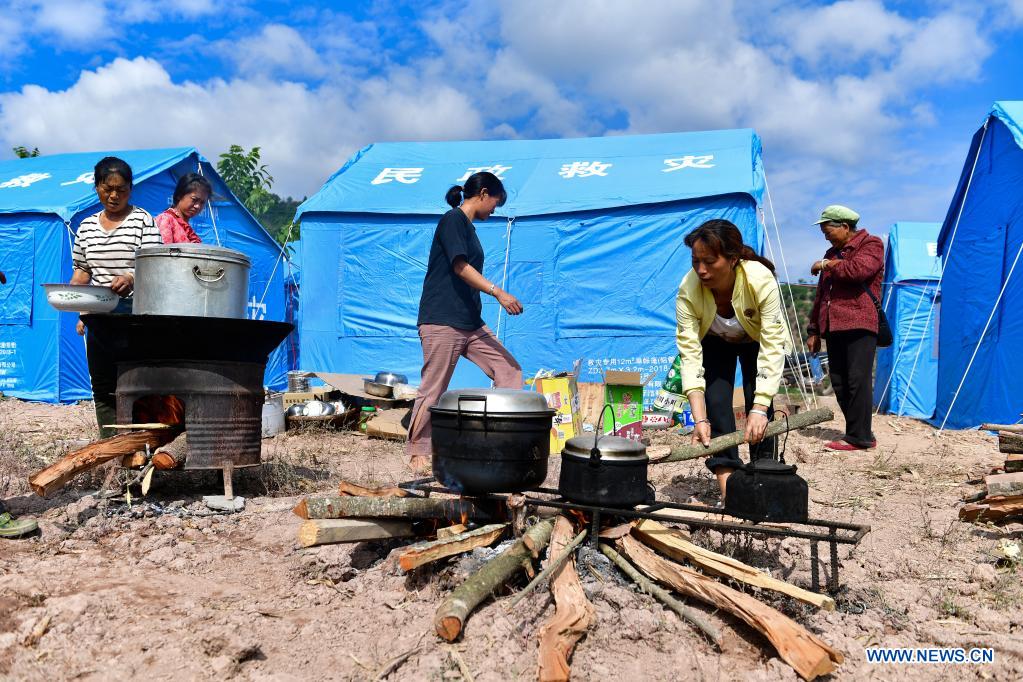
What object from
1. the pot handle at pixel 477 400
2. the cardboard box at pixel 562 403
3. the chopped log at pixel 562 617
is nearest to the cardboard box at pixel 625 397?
the cardboard box at pixel 562 403

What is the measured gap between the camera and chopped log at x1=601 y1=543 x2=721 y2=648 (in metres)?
2.26

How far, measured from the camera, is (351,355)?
9.67 metres

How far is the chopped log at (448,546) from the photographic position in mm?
2572

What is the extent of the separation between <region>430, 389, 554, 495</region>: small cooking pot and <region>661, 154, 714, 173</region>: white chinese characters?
690 centimetres

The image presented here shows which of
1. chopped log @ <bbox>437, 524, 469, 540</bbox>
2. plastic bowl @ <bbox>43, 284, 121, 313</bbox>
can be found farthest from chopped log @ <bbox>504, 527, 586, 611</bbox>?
plastic bowl @ <bbox>43, 284, 121, 313</bbox>

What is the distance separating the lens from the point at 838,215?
631 centimetres

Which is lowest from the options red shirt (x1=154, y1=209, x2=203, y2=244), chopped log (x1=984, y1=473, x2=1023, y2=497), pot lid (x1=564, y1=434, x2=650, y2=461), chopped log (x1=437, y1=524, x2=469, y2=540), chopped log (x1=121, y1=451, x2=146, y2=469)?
chopped log (x1=437, y1=524, x2=469, y2=540)

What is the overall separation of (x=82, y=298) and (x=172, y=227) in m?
0.75

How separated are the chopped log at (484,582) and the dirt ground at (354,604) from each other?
66mm

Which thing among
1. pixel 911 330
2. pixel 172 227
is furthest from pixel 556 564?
pixel 911 330

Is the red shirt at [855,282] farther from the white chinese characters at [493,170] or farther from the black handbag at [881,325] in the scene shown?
the white chinese characters at [493,170]

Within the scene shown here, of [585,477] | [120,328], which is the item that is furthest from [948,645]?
[120,328]

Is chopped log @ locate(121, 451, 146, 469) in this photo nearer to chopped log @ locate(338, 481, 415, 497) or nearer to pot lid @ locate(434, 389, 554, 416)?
chopped log @ locate(338, 481, 415, 497)

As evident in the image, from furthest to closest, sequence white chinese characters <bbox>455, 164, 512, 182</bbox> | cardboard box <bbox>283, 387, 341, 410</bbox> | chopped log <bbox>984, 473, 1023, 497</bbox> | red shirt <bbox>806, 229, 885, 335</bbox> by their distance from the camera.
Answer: white chinese characters <bbox>455, 164, 512, 182</bbox>, cardboard box <bbox>283, 387, 341, 410</bbox>, red shirt <bbox>806, 229, 885, 335</bbox>, chopped log <bbox>984, 473, 1023, 497</bbox>
